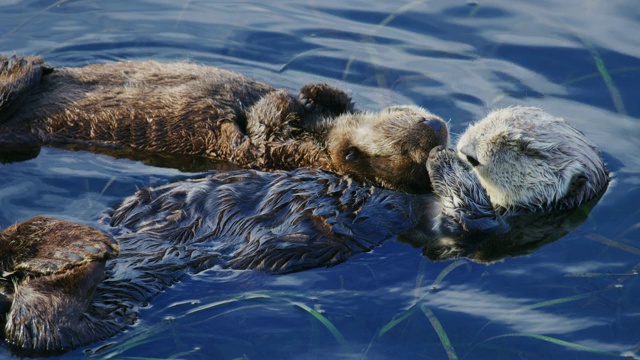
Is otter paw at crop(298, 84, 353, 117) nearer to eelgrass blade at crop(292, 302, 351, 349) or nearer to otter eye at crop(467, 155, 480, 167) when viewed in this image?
otter eye at crop(467, 155, 480, 167)

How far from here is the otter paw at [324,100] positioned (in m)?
6.42

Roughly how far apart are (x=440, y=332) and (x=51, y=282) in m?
2.02

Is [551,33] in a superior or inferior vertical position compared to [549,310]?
superior

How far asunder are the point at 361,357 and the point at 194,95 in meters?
2.66

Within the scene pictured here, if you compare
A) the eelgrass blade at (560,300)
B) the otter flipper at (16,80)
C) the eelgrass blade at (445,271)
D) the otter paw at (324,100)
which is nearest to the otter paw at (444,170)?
the eelgrass blade at (445,271)

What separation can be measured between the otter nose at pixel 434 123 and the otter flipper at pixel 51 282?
2.18m

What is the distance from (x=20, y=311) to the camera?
4355 mm

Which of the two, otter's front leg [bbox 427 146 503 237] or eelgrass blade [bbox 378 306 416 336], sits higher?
otter's front leg [bbox 427 146 503 237]

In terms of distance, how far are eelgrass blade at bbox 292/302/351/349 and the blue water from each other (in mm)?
17

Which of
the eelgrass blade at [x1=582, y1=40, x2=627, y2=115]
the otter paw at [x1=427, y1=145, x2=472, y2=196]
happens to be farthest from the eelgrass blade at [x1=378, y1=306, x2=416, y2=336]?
the eelgrass blade at [x1=582, y1=40, x2=627, y2=115]

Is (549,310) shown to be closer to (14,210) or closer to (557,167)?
(557,167)

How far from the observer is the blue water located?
15.4 feet

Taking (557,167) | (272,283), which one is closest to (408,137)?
(557,167)

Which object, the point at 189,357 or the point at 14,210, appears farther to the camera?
the point at 14,210
